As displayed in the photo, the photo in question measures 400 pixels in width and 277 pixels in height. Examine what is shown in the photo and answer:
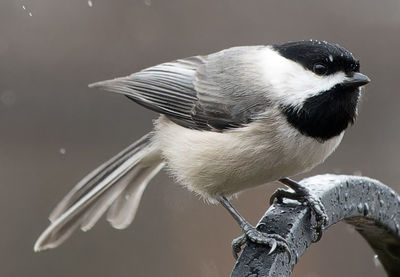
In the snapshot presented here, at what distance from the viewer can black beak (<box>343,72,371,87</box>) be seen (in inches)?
83.7

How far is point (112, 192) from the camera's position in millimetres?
2699

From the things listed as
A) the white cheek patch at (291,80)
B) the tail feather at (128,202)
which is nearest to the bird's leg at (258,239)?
the white cheek patch at (291,80)

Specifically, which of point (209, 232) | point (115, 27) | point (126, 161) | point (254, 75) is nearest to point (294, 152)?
point (254, 75)

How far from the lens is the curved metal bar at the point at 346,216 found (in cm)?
186

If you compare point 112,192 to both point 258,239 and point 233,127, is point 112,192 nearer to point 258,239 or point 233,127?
point 233,127

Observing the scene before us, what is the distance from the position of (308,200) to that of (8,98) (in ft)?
6.69

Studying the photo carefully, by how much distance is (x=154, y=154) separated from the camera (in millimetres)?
2680

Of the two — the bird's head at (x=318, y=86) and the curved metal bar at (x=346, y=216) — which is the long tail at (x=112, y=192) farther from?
the curved metal bar at (x=346, y=216)

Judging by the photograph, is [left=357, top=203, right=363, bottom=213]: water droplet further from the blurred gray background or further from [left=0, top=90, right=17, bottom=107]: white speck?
[left=0, top=90, right=17, bottom=107]: white speck

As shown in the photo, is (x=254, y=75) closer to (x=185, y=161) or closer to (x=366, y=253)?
(x=185, y=161)

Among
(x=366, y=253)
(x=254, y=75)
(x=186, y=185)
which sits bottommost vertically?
(x=366, y=253)

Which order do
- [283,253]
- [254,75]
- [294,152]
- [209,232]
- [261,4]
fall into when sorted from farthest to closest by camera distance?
[261,4] → [209,232] → [254,75] → [294,152] → [283,253]

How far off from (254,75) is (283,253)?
78 cm

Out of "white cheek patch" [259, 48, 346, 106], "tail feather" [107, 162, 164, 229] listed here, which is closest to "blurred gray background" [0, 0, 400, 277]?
"tail feather" [107, 162, 164, 229]
